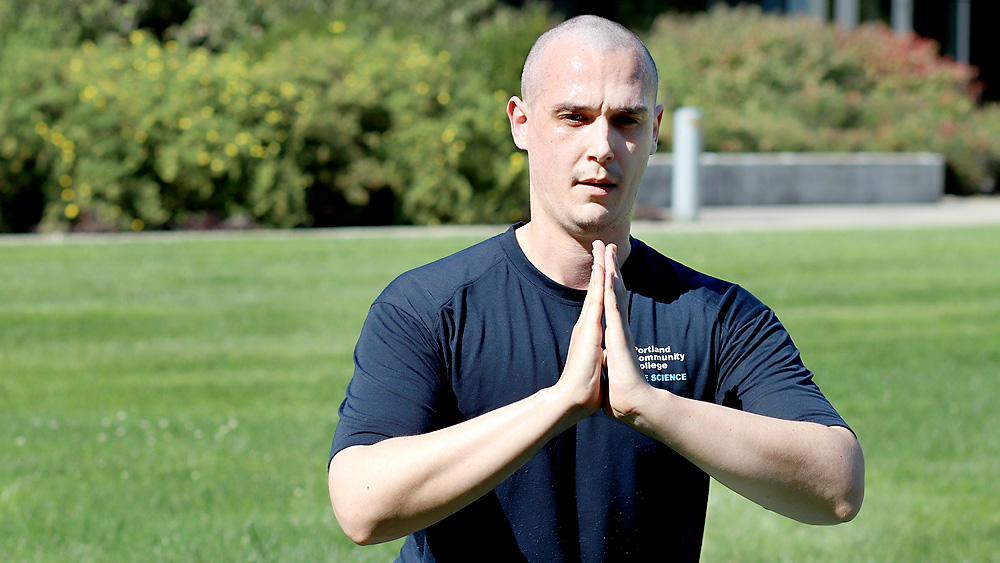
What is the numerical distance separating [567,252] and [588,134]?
10.7 inches

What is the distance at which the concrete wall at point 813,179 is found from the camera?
2056cm

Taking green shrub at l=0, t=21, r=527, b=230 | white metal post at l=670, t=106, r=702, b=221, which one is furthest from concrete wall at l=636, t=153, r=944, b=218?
green shrub at l=0, t=21, r=527, b=230

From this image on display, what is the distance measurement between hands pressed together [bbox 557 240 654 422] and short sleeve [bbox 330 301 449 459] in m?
0.36

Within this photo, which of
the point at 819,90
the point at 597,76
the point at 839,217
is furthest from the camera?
the point at 819,90

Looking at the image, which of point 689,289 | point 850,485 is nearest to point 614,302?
point 689,289

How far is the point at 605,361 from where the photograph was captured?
7.98ft

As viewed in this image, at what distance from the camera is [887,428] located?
679 centimetres

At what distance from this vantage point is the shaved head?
256 centimetres

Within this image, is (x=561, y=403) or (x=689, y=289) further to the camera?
(x=689, y=289)

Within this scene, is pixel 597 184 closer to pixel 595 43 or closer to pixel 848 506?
pixel 595 43

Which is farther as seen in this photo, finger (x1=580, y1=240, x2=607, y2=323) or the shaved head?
the shaved head

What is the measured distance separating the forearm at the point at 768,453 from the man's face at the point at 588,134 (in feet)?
1.54

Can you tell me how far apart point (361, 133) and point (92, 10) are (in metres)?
8.92

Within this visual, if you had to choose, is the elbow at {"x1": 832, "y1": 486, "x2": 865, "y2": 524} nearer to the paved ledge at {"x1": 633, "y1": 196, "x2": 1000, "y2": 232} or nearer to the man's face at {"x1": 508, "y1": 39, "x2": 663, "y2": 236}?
the man's face at {"x1": 508, "y1": 39, "x2": 663, "y2": 236}
